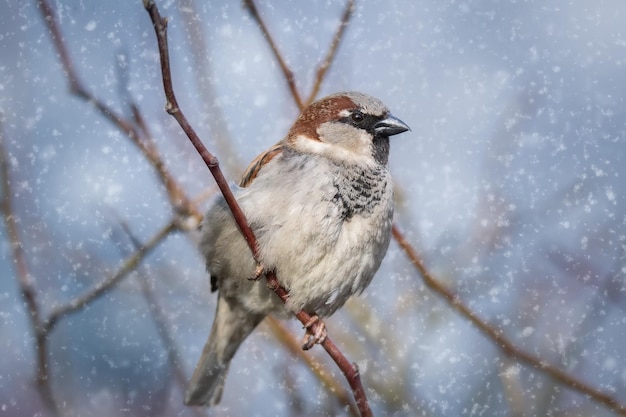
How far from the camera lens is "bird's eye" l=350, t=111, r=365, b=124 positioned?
254 cm

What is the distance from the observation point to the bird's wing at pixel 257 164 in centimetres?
245

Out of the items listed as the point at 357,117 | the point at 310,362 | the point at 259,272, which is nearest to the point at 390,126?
the point at 357,117

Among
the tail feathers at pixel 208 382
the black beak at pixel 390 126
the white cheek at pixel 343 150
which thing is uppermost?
the black beak at pixel 390 126

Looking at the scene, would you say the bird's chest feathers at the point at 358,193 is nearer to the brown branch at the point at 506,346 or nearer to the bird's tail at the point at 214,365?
the brown branch at the point at 506,346

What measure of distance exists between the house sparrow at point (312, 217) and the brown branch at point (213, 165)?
→ 0.36 ft

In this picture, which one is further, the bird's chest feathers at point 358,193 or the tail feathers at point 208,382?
the tail feathers at point 208,382

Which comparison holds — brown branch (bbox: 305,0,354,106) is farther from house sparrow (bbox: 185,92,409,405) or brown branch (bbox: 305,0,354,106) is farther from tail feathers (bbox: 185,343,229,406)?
tail feathers (bbox: 185,343,229,406)

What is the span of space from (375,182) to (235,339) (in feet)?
2.47

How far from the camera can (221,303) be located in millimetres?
2660

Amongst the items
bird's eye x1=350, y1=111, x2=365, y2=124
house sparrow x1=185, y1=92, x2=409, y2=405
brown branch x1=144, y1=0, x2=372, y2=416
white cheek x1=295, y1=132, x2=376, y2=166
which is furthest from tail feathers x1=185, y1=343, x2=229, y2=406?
bird's eye x1=350, y1=111, x2=365, y2=124

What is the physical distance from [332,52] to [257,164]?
534 millimetres

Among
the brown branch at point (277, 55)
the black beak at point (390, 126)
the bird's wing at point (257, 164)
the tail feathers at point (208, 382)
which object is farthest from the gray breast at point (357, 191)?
the tail feathers at point (208, 382)

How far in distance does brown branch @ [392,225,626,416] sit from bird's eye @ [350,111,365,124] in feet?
1.20

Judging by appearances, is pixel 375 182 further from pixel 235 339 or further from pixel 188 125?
pixel 188 125
